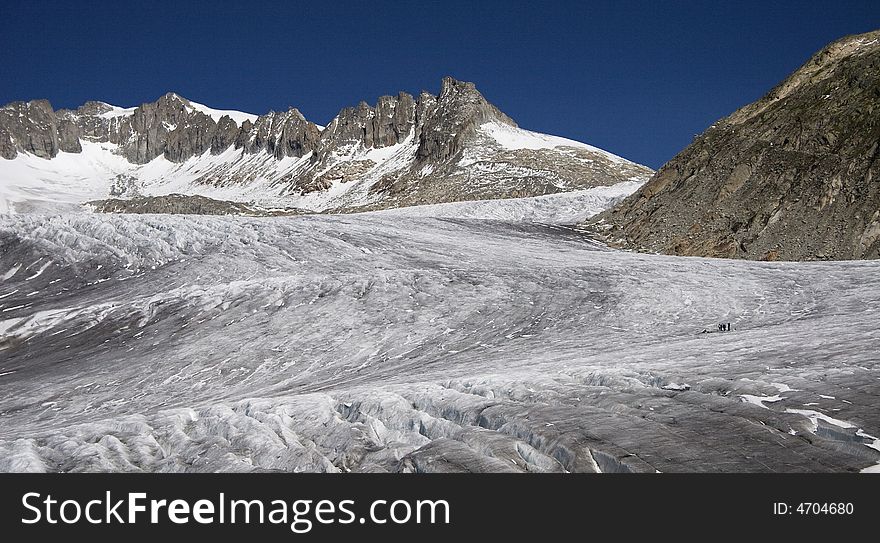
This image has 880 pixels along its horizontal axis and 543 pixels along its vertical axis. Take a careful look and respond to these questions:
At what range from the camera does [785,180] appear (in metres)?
34.9

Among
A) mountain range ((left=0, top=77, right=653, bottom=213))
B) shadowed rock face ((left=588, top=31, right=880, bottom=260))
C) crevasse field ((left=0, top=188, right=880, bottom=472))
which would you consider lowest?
crevasse field ((left=0, top=188, right=880, bottom=472))

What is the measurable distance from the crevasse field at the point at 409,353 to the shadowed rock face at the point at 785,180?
6.19 meters

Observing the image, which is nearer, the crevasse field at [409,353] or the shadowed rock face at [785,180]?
the crevasse field at [409,353]

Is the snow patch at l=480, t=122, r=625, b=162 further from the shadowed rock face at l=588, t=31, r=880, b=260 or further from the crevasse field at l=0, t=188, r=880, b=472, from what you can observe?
the crevasse field at l=0, t=188, r=880, b=472

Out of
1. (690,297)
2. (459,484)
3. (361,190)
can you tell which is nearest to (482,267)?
(690,297)

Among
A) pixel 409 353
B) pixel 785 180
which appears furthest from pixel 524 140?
pixel 409 353

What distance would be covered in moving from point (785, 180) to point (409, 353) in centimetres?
2541

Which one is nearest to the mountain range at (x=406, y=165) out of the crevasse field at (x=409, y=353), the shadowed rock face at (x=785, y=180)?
the shadowed rock face at (x=785, y=180)

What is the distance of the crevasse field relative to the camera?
9.33m

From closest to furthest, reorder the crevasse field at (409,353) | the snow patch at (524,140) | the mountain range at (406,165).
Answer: the crevasse field at (409,353) → the mountain range at (406,165) → the snow patch at (524,140)

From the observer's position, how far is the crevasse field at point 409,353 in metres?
9.33

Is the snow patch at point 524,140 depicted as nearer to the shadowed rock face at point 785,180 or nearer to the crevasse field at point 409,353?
the shadowed rock face at point 785,180

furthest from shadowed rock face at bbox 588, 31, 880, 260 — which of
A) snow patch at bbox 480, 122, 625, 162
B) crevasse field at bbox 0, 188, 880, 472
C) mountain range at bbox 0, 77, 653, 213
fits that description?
snow patch at bbox 480, 122, 625, 162

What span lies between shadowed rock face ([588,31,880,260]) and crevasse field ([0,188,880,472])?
619 cm
